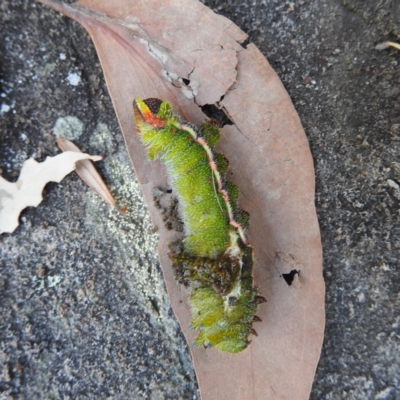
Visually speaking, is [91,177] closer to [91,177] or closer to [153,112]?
[91,177]

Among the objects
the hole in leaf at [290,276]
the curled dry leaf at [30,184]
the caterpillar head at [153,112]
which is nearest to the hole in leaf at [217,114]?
the caterpillar head at [153,112]

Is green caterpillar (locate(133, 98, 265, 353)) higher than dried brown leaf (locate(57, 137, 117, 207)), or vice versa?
green caterpillar (locate(133, 98, 265, 353))

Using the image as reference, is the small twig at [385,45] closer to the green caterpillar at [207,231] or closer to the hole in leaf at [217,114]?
the hole in leaf at [217,114]

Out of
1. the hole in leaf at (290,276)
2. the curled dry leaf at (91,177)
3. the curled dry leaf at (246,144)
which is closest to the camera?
the curled dry leaf at (246,144)

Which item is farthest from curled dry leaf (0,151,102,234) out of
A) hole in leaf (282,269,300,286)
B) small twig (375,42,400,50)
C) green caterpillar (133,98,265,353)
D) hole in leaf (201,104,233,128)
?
small twig (375,42,400,50)

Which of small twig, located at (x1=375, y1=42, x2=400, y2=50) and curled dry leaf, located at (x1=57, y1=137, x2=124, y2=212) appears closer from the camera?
small twig, located at (x1=375, y1=42, x2=400, y2=50)

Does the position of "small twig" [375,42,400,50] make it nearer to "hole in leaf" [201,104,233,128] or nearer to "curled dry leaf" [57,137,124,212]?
"hole in leaf" [201,104,233,128]

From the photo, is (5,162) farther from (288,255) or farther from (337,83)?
(337,83)
